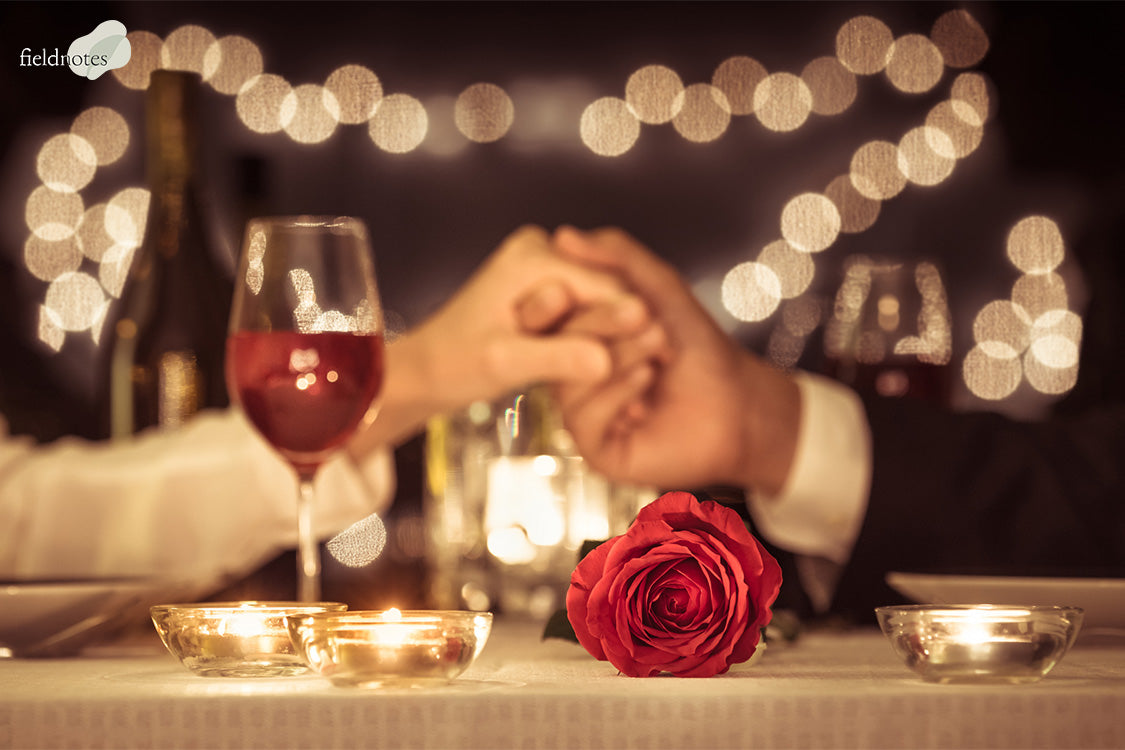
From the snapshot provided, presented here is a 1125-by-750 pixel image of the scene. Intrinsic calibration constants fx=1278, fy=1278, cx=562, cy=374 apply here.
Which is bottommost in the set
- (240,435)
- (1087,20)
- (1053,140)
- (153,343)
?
(240,435)

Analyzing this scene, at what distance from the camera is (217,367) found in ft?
4.92

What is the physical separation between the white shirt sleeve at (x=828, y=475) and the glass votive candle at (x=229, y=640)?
0.81 m

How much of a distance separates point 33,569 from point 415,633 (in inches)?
40.0

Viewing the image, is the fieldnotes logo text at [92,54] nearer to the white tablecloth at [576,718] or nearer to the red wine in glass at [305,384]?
the red wine in glass at [305,384]

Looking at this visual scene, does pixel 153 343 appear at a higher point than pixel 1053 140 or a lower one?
lower

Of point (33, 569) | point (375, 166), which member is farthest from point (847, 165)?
point (33, 569)

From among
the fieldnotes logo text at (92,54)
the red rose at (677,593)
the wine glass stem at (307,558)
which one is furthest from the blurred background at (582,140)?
the red rose at (677,593)

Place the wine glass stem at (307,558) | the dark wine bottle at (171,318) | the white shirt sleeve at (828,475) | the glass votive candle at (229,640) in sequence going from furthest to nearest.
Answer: the dark wine bottle at (171,318) → the white shirt sleeve at (828,475) → the wine glass stem at (307,558) → the glass votive candle at (229,640)

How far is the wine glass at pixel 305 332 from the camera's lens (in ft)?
2.64

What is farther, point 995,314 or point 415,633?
point 995,314

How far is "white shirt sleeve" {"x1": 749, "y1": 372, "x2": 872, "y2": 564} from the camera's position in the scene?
129cm

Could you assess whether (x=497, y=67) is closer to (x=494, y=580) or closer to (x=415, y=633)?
(x=494, y=580)

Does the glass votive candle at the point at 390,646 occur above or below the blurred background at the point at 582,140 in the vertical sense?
below

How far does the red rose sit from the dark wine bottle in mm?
1024
